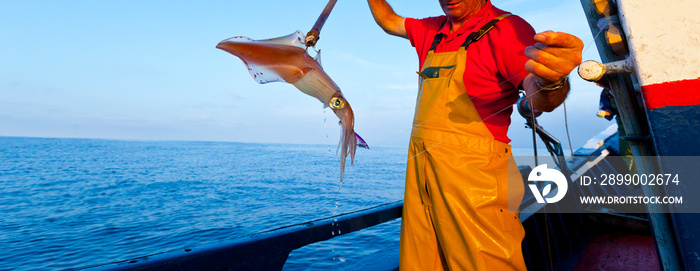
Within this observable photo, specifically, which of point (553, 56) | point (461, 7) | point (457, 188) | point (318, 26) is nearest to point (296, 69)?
point (318, 26)

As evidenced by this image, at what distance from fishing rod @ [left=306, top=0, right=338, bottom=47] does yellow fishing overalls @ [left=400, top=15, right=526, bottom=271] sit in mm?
828

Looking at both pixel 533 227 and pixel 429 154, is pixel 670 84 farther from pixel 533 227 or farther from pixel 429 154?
pixel 533 227

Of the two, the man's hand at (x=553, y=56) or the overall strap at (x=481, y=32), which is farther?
the overall strap at (x=481, y=32)

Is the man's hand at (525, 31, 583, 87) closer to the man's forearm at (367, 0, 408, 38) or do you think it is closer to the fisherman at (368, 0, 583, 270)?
the fisherman at (368, 0, 583, 270)

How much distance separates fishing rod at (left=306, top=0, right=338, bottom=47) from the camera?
2.26 m

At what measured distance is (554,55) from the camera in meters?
1.18

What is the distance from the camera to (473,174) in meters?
1.81

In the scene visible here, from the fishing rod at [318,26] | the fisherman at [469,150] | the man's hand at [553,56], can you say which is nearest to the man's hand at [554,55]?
the man's hand at [553,56]

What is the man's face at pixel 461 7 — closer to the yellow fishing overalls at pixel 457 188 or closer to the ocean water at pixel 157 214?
the yellow fishing overalls at pixel 457 188

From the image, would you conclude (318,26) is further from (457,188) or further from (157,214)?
(157,214)

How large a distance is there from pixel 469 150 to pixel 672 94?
2.89 feet

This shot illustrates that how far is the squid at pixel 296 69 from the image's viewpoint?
2.44m

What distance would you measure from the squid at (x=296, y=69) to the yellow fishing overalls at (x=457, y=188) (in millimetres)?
726

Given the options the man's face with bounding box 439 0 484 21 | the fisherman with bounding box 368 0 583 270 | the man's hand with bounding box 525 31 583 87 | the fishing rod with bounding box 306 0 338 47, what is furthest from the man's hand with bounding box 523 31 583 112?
the fishing rod with bounding box 306 0 338 47
